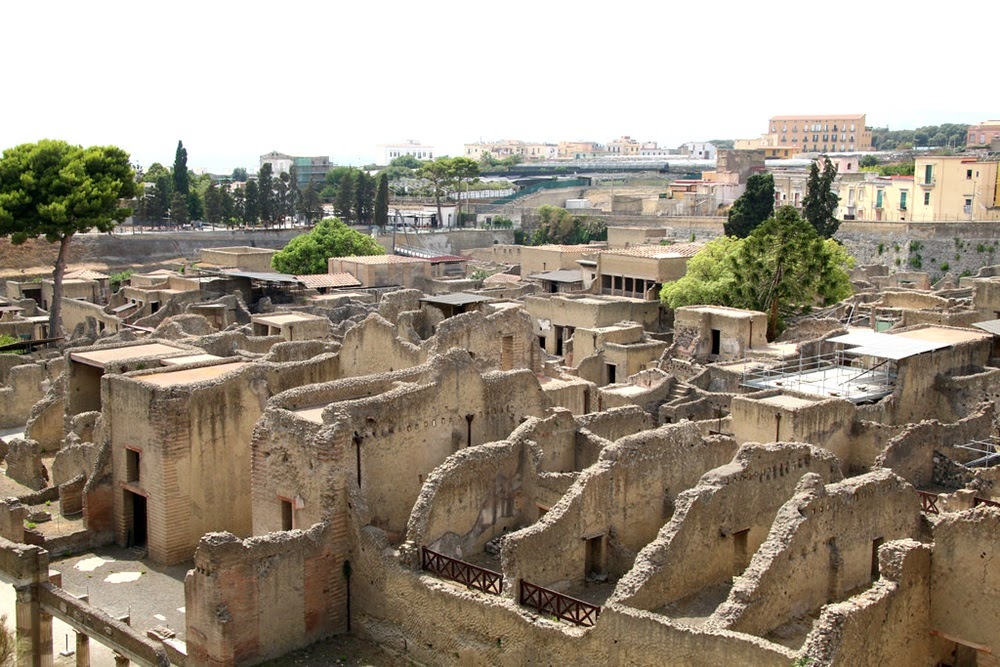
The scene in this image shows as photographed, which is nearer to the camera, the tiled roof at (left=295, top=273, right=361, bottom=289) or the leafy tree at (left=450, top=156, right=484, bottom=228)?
the tiled roof at (left=295, top=273, right=361, bottom=289)

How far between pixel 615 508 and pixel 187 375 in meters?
10.4

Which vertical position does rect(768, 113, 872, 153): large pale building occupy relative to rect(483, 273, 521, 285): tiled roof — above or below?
above

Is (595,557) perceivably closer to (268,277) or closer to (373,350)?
(373,350)

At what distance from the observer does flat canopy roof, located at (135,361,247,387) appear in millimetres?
23141

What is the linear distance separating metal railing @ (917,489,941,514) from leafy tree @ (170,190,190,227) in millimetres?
73321

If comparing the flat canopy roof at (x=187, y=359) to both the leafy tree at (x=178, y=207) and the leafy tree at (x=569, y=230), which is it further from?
the leafy tree at (x=569, y=230)

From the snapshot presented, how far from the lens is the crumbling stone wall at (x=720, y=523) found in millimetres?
16984

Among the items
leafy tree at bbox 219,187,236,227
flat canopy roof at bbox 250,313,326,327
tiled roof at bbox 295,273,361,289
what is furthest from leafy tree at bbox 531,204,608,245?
flat canopy roof at bbox 250,313,326,327

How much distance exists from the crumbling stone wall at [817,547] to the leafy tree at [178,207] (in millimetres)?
76074

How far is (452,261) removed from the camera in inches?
2522

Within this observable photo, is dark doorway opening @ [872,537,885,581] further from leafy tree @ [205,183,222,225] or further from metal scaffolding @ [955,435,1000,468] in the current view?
leafy tree @ [205,183,222,225]

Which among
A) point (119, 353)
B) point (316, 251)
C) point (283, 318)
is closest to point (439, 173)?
point (316, 251)

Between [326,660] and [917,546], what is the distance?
31.6ft

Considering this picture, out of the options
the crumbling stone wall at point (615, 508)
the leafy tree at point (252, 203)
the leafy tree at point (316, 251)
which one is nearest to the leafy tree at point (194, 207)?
the leafy tree at point (252, 203)
